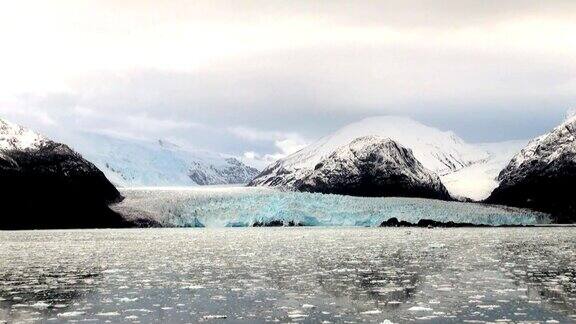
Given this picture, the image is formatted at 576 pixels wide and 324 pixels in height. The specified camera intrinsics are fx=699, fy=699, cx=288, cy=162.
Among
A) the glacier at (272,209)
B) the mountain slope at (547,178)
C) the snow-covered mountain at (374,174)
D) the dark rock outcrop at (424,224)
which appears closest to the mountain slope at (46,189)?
the glacier at (272,209)

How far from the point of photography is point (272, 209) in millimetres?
100625

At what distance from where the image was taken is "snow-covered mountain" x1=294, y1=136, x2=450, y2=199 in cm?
15388

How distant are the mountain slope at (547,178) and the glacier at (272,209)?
50386 millimetres

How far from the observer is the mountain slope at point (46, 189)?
107000mm

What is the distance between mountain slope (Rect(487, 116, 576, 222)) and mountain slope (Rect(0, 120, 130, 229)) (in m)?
93.9

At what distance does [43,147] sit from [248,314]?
103 metres

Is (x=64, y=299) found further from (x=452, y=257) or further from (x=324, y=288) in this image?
(x=452, y=257)

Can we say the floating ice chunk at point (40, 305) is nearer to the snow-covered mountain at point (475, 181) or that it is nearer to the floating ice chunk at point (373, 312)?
the floating ice chunk at point (373, 312)

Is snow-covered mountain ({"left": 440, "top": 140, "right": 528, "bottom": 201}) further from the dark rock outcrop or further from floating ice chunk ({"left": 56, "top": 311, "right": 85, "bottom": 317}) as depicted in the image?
floating ice chunk ({"left": 56, "top": 311, "right": 85, "bottom": 317})

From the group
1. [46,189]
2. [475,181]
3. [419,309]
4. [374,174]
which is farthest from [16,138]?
[475,181]

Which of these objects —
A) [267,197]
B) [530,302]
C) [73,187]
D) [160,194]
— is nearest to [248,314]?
[530,302]

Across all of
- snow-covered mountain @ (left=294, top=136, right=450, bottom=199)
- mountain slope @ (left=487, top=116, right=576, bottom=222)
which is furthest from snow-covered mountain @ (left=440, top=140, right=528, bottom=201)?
snow-covered mountain @ (left=294, top=136, right=450, bottom=199)

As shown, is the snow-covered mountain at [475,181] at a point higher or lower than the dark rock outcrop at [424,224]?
higher

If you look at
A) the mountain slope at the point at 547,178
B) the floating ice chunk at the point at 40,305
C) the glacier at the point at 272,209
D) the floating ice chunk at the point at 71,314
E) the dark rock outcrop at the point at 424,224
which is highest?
the mountain slope at the point at 547,178
